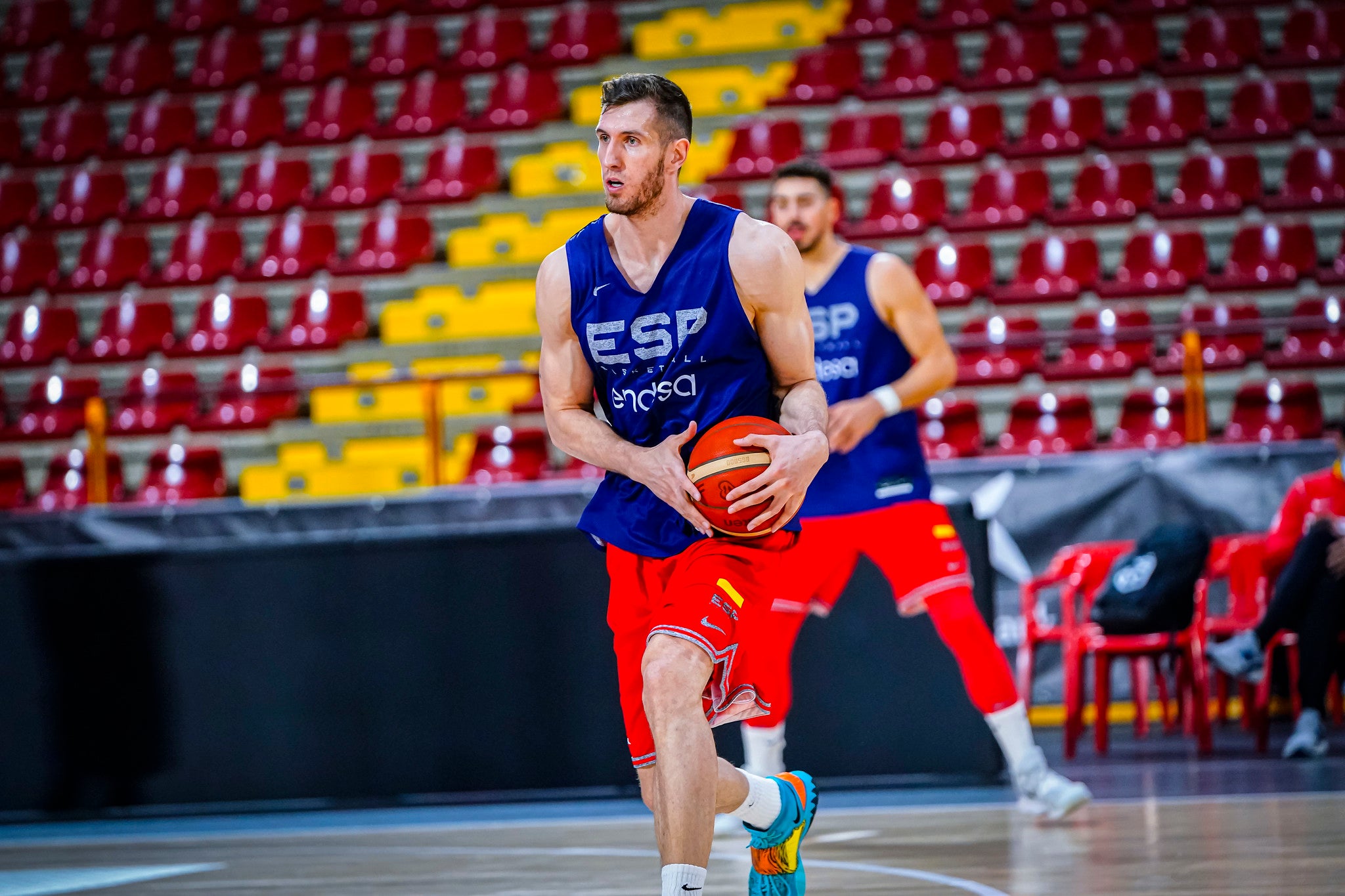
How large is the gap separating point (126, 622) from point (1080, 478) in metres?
4.68

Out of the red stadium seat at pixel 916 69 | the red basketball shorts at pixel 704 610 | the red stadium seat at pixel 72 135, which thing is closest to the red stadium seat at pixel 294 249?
the red stadium seat at pixel 72 135

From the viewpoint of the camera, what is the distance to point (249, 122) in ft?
48.4

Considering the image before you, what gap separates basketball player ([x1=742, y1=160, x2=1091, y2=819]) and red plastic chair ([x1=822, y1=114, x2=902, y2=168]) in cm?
794

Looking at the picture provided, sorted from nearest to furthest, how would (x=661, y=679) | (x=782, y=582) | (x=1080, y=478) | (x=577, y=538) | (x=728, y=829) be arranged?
(x=661, y=679), (x=782, y=582), (x=728, y=829), (x=577, y=538), (x=1080, y=478)

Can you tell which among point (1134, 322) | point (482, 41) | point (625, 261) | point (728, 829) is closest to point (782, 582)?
point (728, 829)

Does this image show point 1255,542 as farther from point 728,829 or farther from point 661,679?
point 661,679

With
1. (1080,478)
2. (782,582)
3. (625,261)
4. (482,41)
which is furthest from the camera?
(482,41)

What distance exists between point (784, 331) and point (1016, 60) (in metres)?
11.1

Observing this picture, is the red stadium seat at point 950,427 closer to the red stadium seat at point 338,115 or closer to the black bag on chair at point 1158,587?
the black bag on chair at point 1158,587

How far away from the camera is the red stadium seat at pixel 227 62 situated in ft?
49.9

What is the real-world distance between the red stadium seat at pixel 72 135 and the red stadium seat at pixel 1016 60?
26.9 feet

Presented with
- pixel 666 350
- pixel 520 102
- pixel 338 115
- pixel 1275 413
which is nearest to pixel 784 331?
pixel 666 350

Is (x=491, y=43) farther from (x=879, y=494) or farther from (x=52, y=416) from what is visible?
(x=879, y=494)

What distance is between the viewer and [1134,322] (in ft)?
36.5
